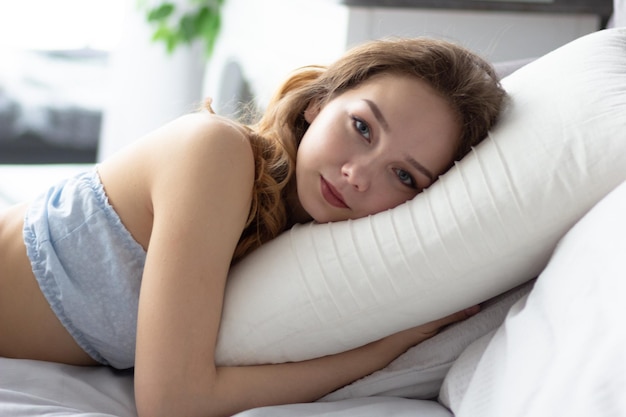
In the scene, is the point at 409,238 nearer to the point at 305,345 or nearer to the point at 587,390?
the point at 305,345

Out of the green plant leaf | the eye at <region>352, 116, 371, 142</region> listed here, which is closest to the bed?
the eye at <region>352, 116, 371, 142</region>

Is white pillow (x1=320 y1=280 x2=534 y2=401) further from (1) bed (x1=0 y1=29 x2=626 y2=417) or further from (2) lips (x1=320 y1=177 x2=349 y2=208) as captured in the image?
(2) lips (x1=320 y1=177 x2=349 y2=208)

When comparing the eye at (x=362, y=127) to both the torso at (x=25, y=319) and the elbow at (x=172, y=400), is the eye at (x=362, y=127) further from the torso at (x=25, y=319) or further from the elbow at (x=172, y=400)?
the torso at (x=25, y=319)

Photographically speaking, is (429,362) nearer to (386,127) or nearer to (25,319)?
(386,127)

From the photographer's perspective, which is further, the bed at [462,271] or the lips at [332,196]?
the lips at [332,196]

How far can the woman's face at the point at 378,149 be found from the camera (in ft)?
4.00

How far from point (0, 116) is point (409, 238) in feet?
8.63

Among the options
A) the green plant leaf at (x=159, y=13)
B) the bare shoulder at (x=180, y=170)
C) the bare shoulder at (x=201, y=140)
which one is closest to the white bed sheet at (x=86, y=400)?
the bare shoulder at (x=180, y=170)

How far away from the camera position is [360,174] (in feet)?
3.98

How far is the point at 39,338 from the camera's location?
4.33ft

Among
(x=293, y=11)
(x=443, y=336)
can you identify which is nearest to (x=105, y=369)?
(x=443, y=336)

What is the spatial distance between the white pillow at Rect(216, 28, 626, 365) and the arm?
0.11ft

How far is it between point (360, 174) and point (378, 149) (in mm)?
40

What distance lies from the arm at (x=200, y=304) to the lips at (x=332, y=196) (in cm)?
10
